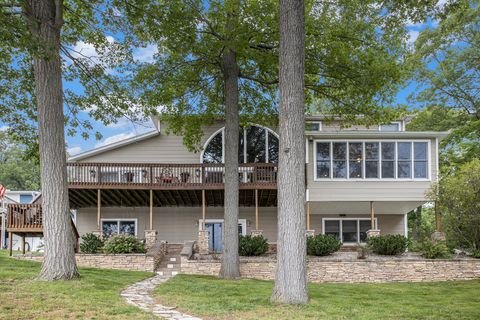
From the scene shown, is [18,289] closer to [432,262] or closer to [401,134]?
[432,262]

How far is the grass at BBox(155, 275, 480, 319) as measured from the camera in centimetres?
823

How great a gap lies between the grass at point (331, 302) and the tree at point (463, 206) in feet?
12.2

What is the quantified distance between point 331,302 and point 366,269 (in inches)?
289

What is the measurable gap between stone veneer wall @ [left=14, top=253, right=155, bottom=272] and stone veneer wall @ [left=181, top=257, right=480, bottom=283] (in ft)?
3.89

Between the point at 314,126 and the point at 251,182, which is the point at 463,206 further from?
the point at 251,182

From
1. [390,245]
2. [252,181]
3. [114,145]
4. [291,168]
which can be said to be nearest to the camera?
[291,168]

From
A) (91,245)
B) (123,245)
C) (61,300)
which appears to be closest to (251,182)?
(123,245)

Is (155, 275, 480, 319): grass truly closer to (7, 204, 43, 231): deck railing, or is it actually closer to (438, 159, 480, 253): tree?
(438, 159, 480, 253): tree

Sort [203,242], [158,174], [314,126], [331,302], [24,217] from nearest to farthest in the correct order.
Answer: [331,302], [24,217], [203,242], [158,174], [314,126]

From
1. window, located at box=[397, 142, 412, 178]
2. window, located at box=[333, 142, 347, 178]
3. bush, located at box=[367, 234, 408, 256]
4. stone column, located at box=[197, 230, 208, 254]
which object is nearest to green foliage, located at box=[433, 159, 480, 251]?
window, located at box=[397, 142, 412, 178]

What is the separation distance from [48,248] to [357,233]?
15.3 meters

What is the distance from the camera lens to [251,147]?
21719 mm

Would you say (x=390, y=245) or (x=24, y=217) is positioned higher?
(x=24, y=217)

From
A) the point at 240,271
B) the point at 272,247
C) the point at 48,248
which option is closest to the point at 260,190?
the point at 272,247
